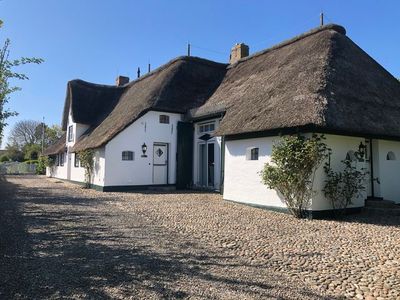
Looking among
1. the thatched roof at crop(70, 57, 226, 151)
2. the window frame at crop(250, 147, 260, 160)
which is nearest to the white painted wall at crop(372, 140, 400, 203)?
the window frame at crop(250, 147, 260, 160)

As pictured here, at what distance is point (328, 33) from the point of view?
46.9ft

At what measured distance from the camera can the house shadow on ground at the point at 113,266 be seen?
14.9 feet

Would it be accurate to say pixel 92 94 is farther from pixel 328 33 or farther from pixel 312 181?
pixel 312 181

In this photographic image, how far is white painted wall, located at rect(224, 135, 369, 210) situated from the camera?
413 inches

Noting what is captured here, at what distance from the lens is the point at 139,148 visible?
59.4 ft

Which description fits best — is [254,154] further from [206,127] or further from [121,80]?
[121,80]

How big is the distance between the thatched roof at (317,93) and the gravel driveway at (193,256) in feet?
9.32

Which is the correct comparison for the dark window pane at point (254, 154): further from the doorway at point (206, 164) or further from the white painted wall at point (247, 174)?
the doorway at point (206, 164)

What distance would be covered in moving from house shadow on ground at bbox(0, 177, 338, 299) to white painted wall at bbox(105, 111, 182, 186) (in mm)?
8871

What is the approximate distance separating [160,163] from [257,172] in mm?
7728

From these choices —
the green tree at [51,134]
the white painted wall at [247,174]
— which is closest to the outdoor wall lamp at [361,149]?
the white painted wall at [247,174]

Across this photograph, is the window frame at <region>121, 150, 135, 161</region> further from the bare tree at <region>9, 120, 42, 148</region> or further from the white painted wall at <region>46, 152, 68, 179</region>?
the bare tree at <region>9, 120, 42, 148</region>

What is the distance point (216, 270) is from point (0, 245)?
3.96m

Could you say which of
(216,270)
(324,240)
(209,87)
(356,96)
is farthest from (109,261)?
(209,87)
